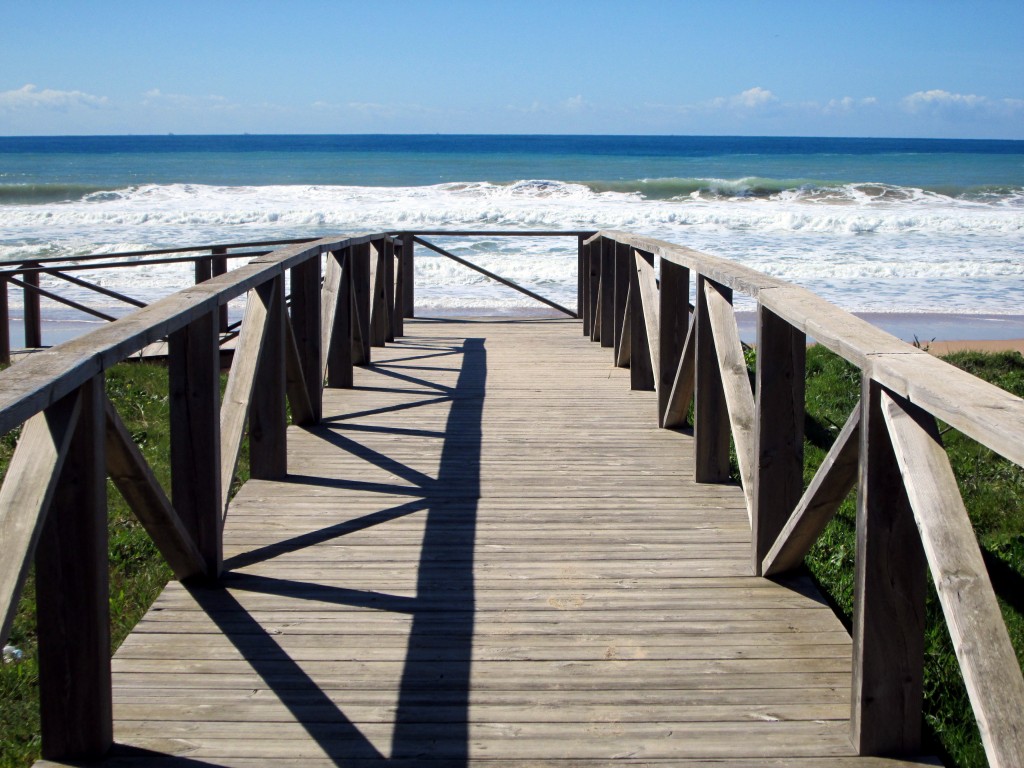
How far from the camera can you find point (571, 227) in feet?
102

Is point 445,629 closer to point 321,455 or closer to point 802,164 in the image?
point 321,455

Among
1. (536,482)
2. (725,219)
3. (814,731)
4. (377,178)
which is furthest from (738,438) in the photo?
(377,178)

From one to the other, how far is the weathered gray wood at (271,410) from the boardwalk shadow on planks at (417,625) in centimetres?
15

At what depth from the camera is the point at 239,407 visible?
12.6 feet

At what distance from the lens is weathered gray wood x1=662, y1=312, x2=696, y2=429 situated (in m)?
4.79

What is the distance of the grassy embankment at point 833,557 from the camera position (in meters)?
2.98

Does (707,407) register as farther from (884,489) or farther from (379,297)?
(379,297)

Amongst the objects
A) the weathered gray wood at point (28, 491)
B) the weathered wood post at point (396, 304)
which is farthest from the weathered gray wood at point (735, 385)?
the weathered wood post at point (396, 304)

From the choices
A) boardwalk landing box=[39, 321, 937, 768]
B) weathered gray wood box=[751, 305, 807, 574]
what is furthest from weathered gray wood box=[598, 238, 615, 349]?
weathered gray wood box=[751, 305, 807, 574]

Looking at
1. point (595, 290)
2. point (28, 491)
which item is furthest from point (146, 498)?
point (595, 290)

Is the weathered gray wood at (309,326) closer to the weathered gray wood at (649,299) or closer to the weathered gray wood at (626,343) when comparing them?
the weathered gray wood at (649,299)

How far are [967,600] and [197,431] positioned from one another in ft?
7.32

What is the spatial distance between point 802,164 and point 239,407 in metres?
57.5

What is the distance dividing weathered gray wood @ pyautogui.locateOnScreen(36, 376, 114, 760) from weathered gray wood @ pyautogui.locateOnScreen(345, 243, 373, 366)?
5036 millimetres
